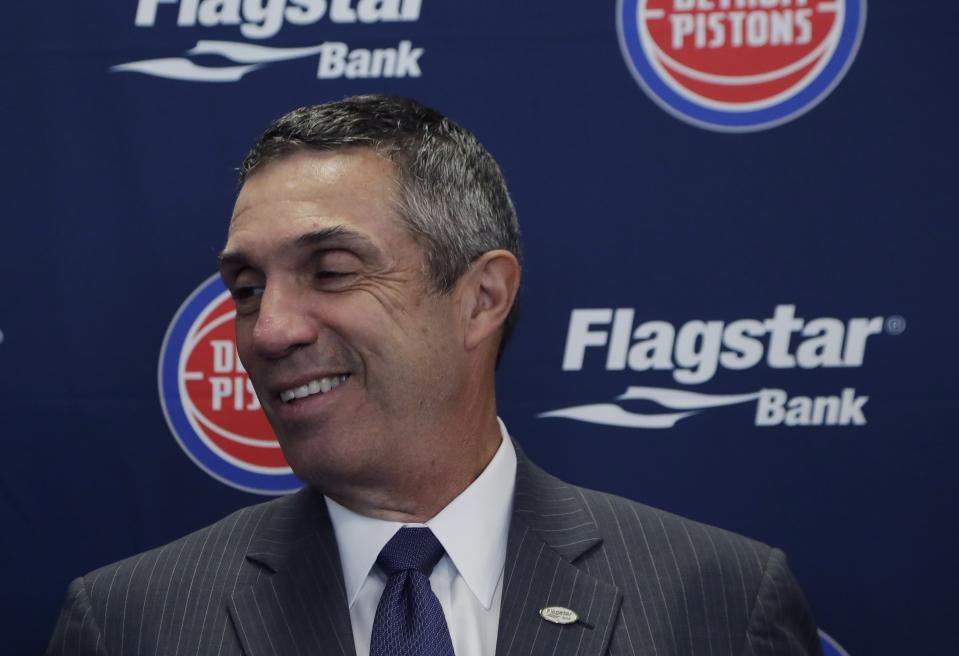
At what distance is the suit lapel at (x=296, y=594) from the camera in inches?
62.1

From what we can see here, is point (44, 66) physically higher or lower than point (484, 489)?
higher

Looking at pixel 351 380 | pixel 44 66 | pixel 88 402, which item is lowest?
pixel 88 402

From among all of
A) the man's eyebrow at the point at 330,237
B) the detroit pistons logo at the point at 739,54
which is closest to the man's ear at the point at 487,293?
the man's eyebrow at the point at 330,237

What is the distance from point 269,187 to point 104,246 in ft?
2.66

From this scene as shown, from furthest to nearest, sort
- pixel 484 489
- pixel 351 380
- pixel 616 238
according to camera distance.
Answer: pixel 616 238, pixel 484 489, pixel 351 380

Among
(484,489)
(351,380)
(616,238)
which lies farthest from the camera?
(616,238)

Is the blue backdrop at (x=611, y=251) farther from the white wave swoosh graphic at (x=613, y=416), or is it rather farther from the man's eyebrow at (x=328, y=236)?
the man's eyebrow at (x=328, y=236)

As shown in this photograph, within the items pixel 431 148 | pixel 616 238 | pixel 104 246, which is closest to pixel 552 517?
pixel 431 148

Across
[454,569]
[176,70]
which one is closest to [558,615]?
[454,569]

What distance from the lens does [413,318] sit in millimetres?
1646

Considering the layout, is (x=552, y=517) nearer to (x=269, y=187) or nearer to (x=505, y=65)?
(x=269, y=187)

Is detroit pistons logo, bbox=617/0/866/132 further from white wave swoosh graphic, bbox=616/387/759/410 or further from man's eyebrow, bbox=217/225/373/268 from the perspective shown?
man's eyebrow, bbox=217/225/373/268

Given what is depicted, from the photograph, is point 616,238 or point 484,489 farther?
point 616,238

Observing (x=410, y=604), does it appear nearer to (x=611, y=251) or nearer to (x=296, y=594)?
(x=296, y=594)
